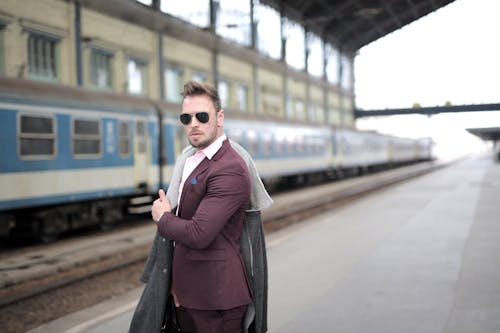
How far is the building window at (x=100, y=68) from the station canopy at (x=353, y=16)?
14.8 metres

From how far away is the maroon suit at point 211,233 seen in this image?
2691 mm

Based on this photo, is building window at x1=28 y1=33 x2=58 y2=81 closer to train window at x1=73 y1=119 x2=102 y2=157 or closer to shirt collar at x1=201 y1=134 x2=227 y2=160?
train window at x1=73 y1=119 x2=102 y2=157

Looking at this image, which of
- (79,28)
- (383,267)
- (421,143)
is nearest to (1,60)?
(79,28)

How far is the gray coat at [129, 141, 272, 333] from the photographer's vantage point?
2930mm

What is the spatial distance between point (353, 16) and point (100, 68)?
89.6ft

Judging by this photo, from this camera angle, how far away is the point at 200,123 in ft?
9.36

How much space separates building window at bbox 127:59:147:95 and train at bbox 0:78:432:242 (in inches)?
237

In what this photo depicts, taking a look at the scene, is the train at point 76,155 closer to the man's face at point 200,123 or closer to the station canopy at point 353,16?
the man's face at point 200,123

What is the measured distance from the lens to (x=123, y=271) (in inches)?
355

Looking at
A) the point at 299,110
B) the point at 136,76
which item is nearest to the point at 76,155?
the point at 136,76

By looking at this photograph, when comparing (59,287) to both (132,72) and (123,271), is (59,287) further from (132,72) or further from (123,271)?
(132,72)

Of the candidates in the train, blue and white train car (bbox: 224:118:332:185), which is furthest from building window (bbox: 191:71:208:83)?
the train

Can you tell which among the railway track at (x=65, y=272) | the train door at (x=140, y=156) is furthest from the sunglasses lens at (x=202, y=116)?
the train door at (x=140, y=156)

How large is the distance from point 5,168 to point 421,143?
2504 inches
